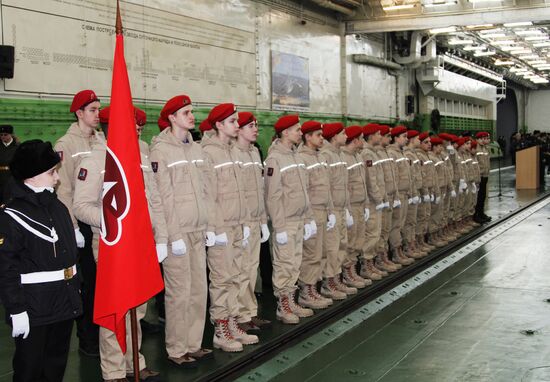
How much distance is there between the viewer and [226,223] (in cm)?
479

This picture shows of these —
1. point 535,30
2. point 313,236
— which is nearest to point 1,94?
point 313,236

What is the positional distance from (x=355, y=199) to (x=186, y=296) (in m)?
3.08

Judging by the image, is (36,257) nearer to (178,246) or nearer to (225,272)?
(178,246)

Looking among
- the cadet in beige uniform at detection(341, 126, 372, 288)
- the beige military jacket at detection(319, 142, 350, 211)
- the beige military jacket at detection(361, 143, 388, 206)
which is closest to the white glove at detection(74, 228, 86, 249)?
the beige military jacket at detection(319, 142, 350, 211)

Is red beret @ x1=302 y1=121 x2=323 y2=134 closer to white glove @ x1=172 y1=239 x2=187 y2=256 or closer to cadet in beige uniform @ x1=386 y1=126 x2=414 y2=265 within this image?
cadet in beige uniform @ x1=386 y1=126 x2=414 y2=265

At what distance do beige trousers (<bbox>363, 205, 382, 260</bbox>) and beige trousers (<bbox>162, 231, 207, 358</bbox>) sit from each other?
3099 mm

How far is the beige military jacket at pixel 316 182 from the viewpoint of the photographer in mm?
6059

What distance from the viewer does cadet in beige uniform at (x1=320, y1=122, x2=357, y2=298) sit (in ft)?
20.5

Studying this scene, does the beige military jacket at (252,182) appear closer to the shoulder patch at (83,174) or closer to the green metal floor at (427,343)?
the green metal floor at (427,343)

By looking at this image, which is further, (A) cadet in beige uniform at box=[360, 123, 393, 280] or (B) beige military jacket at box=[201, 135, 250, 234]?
(A) cadet in beige uniform at box=[360, 123, 393, 280]

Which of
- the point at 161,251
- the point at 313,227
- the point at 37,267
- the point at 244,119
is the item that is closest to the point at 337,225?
the point at 313,227

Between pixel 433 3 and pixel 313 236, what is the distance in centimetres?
945

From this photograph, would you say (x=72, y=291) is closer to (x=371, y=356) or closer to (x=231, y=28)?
(x=371, y=356)

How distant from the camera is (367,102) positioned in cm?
1516
